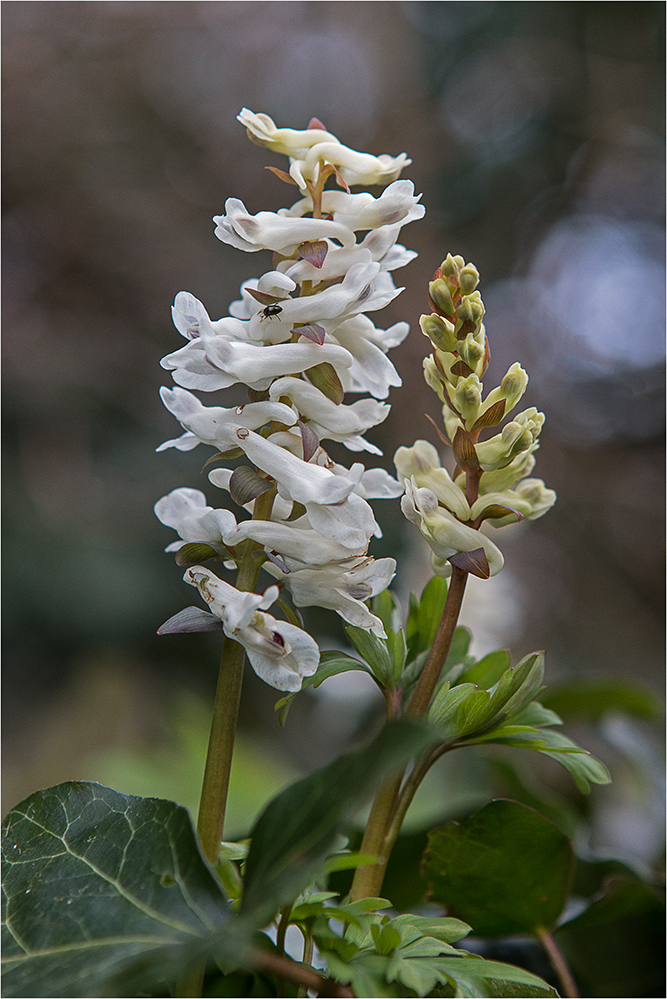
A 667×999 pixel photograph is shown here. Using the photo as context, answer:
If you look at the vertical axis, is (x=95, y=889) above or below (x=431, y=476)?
below

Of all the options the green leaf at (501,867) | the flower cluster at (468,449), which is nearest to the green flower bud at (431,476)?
the flower cluster at (468,449)

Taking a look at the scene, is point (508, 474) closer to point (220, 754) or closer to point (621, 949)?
point (220, 754)

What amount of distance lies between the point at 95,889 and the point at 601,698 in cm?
79

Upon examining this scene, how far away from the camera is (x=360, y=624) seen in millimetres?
423

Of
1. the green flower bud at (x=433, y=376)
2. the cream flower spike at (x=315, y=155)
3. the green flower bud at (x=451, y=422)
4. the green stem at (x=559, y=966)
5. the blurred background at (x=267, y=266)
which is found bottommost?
the green stem at (x=559, y=966)

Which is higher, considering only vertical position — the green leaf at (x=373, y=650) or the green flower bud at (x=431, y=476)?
the green flower bud at (x=431, y=476)

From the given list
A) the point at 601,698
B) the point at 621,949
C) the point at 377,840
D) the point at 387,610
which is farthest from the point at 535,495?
the point at 601,698

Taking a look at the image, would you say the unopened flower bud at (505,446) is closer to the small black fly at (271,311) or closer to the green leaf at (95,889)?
the small black fly at (271,311)

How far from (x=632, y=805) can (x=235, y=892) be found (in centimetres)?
106

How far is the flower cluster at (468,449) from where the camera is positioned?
0.42m

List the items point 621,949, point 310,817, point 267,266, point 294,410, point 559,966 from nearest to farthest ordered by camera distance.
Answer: point 310,817 → point 294,410 → point 559,966 → point 621,949 → point 267,266

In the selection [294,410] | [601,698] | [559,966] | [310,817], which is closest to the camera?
[310,817]

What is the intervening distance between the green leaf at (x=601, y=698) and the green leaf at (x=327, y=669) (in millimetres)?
561

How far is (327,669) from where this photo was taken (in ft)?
1.44
